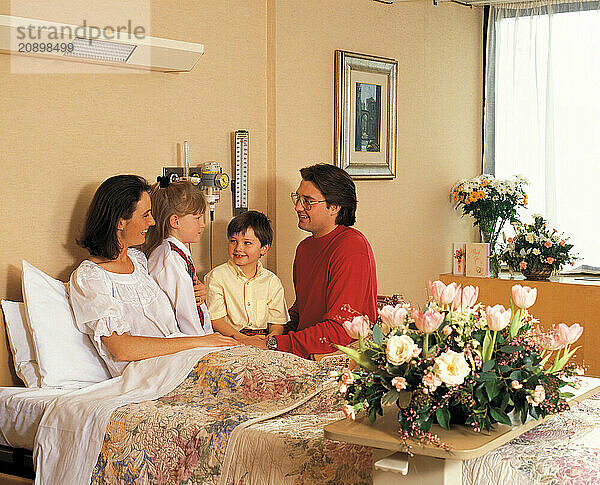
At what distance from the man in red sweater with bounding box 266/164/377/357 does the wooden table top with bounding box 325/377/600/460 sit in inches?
55.7

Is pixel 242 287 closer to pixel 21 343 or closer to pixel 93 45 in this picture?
pixel 21 343

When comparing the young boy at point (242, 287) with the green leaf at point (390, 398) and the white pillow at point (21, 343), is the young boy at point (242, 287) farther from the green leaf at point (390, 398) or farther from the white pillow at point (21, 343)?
the green leaf at point (390, 398)

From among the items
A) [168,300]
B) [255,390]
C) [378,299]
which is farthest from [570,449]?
[378,299]

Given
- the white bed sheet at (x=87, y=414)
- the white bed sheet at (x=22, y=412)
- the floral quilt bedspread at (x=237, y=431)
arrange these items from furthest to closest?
the white bed sheet at (x=22, y=412), the white bed sheet at (x=87, y=414), the floral quilt bedspread at (x=237, y=431)

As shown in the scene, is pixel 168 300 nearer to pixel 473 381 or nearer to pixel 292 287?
pixel 292 287

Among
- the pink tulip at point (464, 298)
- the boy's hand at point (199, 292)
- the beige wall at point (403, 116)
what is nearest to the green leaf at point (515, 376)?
the pink tulip at point (464, 298)

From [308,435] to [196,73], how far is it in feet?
6.73

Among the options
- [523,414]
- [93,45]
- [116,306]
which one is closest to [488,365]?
[523,414]

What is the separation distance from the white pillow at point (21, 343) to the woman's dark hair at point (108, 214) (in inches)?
13.5

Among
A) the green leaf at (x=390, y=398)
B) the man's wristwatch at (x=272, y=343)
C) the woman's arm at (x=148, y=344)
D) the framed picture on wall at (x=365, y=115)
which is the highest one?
the framed picture on wall at (x=365, y=115)

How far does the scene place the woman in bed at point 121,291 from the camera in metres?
3.10

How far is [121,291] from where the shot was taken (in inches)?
126

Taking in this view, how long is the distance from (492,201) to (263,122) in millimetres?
1747

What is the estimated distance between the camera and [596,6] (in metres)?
5.29
